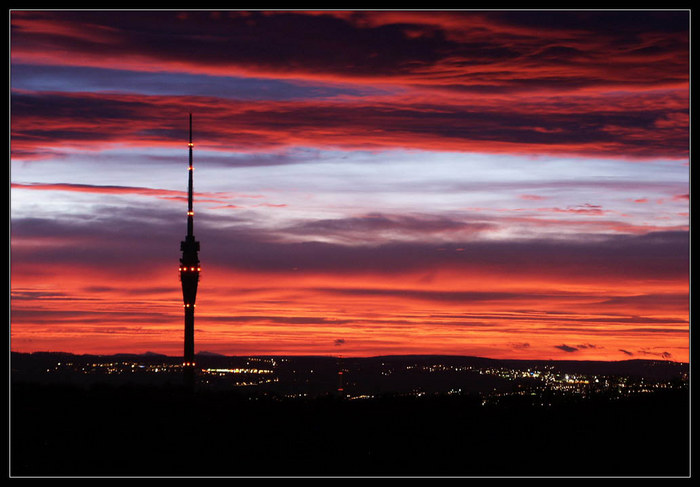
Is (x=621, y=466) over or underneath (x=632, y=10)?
underneath

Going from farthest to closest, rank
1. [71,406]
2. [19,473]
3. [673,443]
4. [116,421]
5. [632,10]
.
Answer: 1. [71,406]
2. [116,421]
3. [673,443]
4. [19,473]
5. [632,10]

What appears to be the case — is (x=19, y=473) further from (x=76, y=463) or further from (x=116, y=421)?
(x=116, y=421)

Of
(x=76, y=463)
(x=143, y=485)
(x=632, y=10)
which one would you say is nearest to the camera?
(x=632, y=10)
